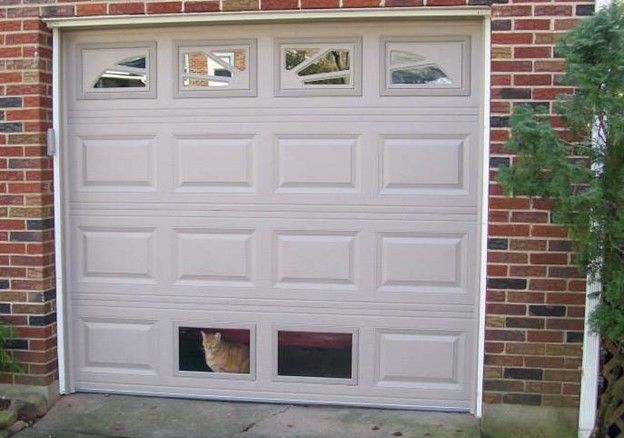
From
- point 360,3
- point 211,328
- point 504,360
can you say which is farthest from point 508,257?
point 211,328

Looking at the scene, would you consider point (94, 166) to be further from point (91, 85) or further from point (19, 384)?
point (19, 384)

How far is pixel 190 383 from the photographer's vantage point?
487 centimetres

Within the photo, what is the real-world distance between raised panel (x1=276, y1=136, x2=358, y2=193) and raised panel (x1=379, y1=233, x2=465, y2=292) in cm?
42

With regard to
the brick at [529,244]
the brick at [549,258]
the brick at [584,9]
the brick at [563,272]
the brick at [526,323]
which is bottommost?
the brick at [526,323]

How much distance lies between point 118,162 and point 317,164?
124 centimetres

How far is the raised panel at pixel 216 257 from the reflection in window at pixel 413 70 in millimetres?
1287

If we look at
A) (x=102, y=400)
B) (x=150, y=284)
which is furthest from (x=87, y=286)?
(x=102, y=400)

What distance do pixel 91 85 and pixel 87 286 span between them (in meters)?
1.26

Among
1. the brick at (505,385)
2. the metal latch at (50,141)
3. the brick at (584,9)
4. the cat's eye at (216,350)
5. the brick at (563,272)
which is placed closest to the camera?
the brick at (584,9)

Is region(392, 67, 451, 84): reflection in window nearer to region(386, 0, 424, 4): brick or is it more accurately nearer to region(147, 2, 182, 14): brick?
region(386, 0, 424, 4): brick

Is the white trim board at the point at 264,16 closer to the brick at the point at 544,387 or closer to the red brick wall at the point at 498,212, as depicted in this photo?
the red brick wall at the point at 498,212

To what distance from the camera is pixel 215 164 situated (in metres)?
4.70

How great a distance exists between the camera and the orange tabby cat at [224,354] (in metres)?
4.80

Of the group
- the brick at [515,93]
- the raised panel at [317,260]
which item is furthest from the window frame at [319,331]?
the brick at [515,93]
